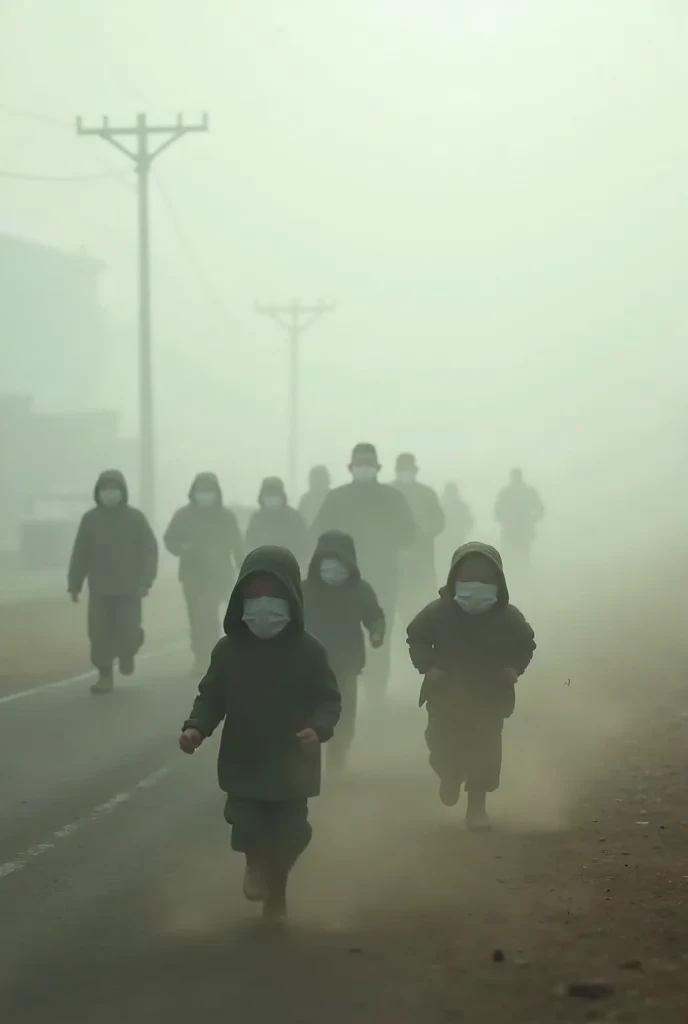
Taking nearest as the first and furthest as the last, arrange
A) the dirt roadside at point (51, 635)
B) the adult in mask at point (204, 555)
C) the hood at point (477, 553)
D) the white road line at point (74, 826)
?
→ the white road line at point (74, 826) → the hood at point (477, 553) → the adult in mask at point (204, 555) → the dirt roadside at point (51, 635)

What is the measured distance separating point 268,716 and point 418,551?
34.2ft

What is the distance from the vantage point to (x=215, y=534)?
16.0 metres

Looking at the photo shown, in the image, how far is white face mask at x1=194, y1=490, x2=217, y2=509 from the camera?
52.0 feet

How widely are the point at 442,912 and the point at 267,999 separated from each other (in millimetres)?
1310

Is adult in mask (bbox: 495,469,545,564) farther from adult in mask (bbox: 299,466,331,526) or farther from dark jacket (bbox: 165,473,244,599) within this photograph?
dark jacket (bbox: 165,473,244,599)

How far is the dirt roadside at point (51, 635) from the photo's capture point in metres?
16.2

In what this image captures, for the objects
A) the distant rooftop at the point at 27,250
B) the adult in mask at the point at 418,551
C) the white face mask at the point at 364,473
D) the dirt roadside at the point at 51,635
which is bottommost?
the dirt roadside at the point at 51,635

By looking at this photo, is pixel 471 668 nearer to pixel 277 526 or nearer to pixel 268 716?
pixel 268 716

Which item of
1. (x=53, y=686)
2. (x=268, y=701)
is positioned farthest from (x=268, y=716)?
(x=53, y=686)

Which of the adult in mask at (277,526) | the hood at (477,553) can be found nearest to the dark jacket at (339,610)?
the hood at (477,553)

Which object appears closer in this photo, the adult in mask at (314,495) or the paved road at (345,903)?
the paved road at (345,903)

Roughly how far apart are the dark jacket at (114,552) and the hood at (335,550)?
14.7 ft

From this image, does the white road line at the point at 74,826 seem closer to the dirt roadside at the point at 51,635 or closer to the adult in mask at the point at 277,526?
the dirt roadside at the point at 51,635

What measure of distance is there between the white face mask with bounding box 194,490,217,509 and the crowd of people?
151 centimetres
